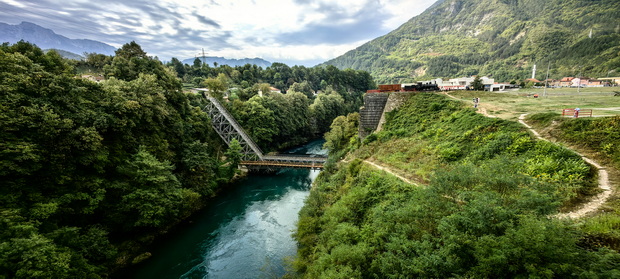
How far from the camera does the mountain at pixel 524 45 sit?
82125 millimetres

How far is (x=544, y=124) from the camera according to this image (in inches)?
554

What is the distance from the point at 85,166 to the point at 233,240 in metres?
11.5

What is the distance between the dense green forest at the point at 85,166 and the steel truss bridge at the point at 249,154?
7.00 meters

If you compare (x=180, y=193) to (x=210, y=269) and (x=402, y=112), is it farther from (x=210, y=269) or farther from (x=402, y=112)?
(x=402, y=112)

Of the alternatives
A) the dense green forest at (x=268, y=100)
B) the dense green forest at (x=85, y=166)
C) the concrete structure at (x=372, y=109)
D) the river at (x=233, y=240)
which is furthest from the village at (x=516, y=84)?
the dense green forest at (x=85, y=166)

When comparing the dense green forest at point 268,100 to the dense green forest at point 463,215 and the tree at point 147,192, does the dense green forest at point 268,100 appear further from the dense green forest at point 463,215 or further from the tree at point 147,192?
the dense green forest at point 463,215

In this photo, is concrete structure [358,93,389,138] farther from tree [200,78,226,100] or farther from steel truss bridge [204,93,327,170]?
tree [200,78,226,100]

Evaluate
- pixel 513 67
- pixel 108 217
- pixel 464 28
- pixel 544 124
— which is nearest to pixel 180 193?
pixel 108 217

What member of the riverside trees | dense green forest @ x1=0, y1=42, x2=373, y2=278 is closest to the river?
dense green forest @ x1=0, y1=42, x2=373, y2=278

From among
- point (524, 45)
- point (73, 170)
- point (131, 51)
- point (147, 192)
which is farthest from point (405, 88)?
point (524, 45)

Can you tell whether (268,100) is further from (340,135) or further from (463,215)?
(463,215)

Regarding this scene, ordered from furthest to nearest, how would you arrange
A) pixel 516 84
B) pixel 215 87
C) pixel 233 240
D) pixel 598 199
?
pixel 516 84, pixel 215 87, pixel 233 240, pixel 598 199

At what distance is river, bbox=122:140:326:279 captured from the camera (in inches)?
623

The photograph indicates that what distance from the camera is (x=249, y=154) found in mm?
35719
